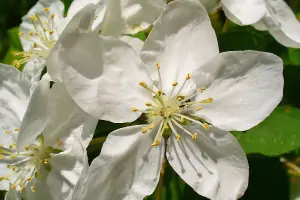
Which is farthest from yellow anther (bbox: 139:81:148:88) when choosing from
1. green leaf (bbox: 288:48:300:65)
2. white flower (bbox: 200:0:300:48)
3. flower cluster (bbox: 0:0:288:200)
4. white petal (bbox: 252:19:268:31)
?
green leaf (bbox: 288:48:300:65)

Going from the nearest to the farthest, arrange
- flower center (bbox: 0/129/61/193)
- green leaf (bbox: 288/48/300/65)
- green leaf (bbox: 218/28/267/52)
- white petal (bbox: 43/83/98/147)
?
white petal (bbox: 43/83/98/147) < flower center (bbox: 0/129/61/193) < green leaf (bbox: 218/28/267/52) < green leaf (bbox: 288/48/300/65)

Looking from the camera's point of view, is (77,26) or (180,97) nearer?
(77,26)

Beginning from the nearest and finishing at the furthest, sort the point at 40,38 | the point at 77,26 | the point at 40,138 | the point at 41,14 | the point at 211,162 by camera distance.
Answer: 1. the point at 77,26
2. the point at 211,162
3. the point at 40,138
4. the point at 40,38
5. the point at 41,14

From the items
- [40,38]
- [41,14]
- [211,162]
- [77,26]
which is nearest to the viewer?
[77,26]

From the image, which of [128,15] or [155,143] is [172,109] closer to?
[155,143]

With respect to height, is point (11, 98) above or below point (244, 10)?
below

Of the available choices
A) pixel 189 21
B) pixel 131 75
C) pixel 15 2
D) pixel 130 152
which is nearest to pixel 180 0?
pixel 189 21

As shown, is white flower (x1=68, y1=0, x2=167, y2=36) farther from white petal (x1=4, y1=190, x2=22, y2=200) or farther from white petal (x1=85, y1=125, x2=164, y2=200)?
white petal (x1=4, y1=190, x2=22, y2=200)

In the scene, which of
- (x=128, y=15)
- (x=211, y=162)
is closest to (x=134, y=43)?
(x=128, y=15)
